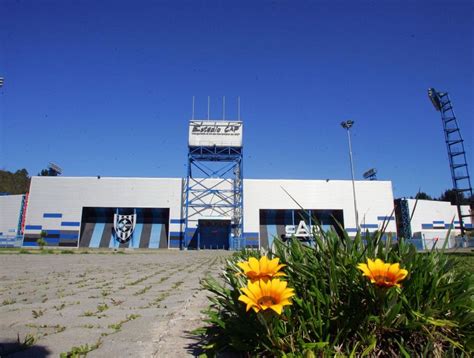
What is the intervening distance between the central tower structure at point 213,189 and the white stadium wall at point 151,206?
1.01 metres

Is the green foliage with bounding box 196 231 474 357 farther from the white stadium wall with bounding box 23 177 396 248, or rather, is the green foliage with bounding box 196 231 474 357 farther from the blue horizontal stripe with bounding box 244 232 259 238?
the blue horizontal stripe with bounding box 244 232 259 238

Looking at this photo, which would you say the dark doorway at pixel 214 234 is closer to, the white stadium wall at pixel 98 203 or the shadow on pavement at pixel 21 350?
the white stadium wall at pixel 98 203

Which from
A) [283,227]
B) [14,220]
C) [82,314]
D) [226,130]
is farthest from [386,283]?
[14,220]

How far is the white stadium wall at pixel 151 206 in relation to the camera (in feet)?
105

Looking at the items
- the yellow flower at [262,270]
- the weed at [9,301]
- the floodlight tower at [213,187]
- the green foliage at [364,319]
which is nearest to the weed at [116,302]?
the weed at [9,301]

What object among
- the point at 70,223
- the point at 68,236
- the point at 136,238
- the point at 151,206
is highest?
the point at 151,206

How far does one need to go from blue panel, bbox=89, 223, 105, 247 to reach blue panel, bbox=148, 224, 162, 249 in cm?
535

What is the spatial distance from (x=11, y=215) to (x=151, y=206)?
16.4 meters

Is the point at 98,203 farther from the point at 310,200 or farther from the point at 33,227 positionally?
the point at 310,200

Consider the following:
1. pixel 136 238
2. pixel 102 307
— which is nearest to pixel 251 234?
pixel 136 238

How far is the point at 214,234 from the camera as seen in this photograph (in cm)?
3312

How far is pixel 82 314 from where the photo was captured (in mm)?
2793

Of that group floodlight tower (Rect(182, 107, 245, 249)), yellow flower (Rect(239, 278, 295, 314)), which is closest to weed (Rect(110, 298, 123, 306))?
yellow flower (Rect(239, 278, 295, 314))

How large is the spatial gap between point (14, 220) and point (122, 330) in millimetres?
40473
